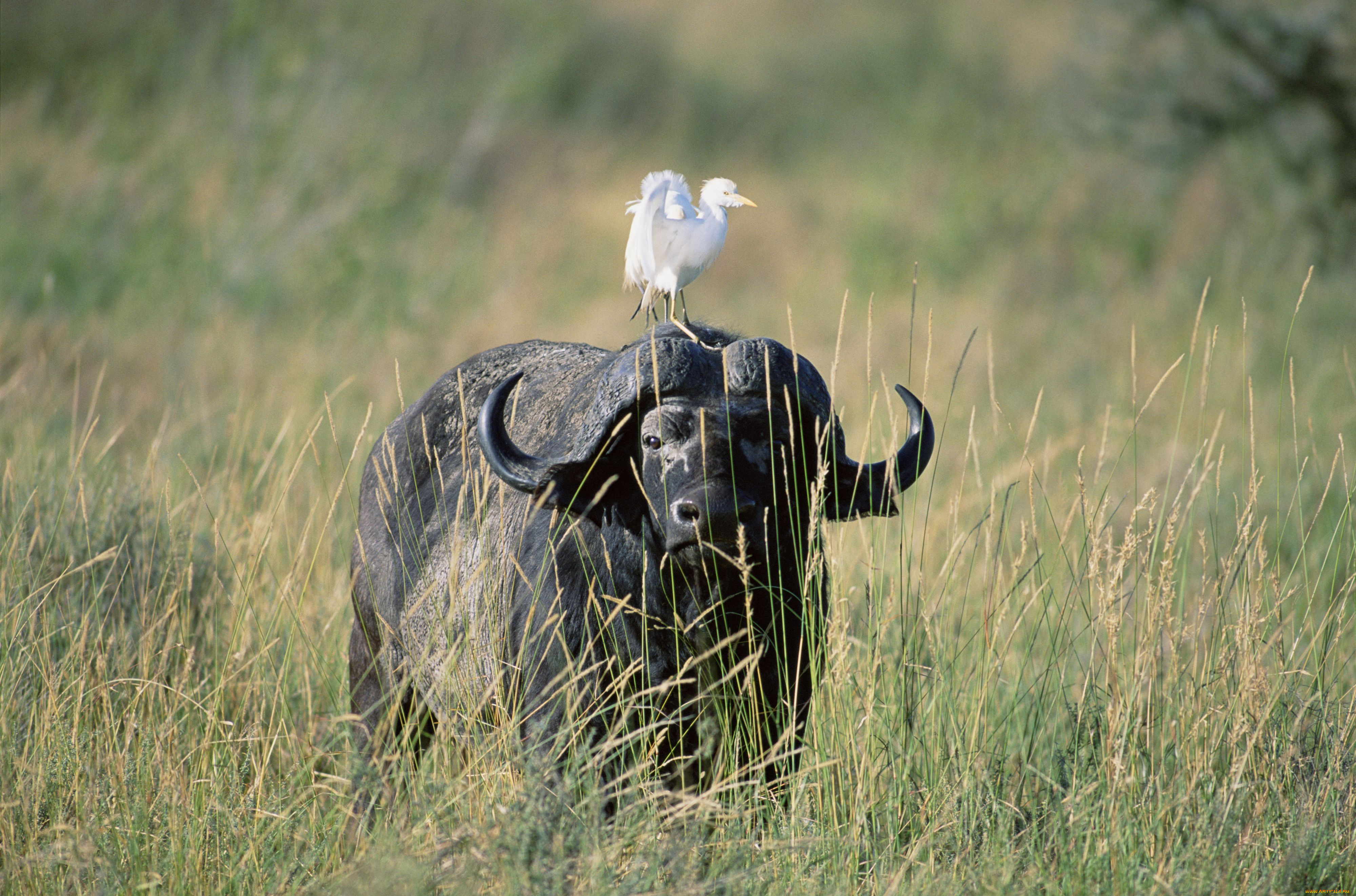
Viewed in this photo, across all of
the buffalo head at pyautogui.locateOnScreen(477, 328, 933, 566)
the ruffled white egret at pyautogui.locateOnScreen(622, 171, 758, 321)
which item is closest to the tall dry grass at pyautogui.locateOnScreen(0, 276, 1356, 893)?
the buffalo head at pyautogui.locateOnScreen(477, 328, 933, 566)

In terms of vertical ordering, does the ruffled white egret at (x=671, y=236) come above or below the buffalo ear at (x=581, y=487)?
above

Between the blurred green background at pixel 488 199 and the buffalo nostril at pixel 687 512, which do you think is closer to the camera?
the buffalo nostril at pixel 687 512

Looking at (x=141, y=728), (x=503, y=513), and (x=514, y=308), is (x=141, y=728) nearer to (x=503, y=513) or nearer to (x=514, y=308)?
(x=503, y=513)

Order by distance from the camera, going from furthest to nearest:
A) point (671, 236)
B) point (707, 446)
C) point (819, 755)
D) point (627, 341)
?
point (627, 341)
point (671, 236)
point (819, 755)
point (707, 446)

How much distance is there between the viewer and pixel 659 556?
314 cm

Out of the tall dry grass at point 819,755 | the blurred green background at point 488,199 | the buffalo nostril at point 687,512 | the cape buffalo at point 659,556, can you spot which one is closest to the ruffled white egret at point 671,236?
the cape buffalo at point 659,556

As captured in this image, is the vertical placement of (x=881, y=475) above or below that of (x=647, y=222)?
below

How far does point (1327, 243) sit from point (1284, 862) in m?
10.4

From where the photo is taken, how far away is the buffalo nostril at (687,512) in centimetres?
275

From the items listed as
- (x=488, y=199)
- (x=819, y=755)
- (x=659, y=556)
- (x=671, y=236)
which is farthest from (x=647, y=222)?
(x=488, y=199)

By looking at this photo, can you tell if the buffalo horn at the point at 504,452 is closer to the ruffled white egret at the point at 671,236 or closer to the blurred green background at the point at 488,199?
the ruffled white egret at the point at 671,236

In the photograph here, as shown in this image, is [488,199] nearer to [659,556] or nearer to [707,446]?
[659,556]

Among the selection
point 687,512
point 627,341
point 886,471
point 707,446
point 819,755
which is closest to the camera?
point 687,512

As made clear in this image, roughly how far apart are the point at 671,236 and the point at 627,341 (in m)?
3.92
